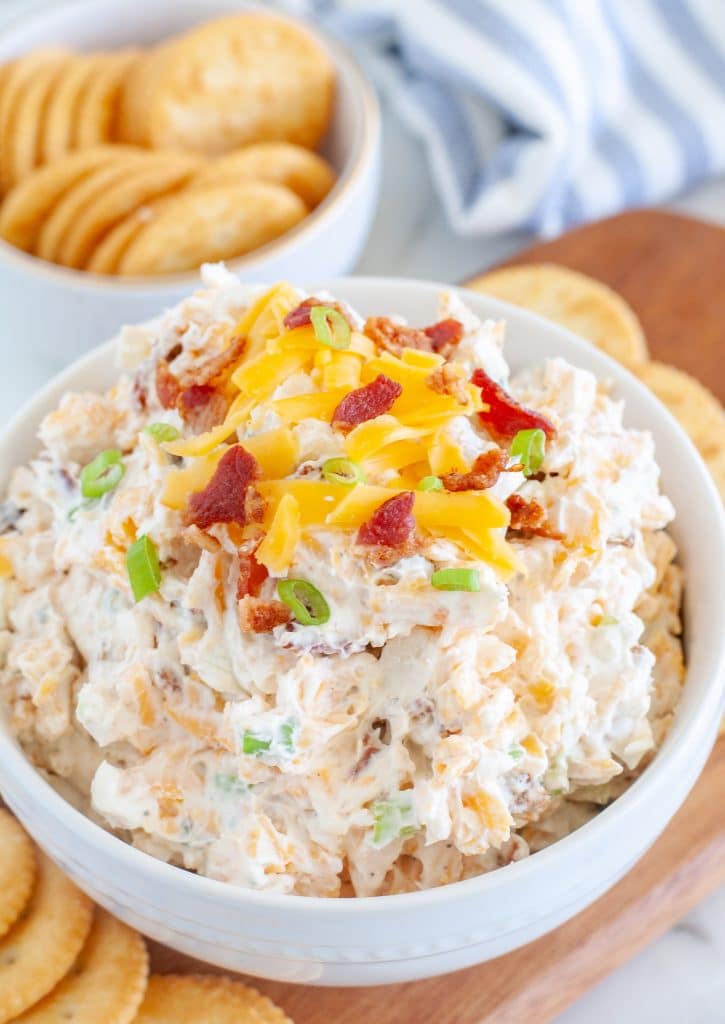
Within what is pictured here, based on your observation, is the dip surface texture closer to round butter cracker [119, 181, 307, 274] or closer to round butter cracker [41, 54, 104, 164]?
round butter cracker [119, 181, 307, 274]

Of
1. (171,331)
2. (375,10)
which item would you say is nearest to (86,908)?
(171,331)

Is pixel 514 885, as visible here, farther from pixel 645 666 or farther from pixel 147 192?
pixel 147 192

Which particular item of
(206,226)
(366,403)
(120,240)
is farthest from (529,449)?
(120,240)

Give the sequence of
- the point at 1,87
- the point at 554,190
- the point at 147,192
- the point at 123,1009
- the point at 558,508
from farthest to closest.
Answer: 1. the point at 554,190
2. the point at 1,87
3. the point at 147,192
4. the point at 123,1009
5. the point at 558,508

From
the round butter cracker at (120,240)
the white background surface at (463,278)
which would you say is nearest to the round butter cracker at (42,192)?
the round butter cracker at (120,240)

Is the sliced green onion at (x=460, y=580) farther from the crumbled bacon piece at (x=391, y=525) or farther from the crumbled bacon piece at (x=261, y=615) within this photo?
the crumbled bacon piece at (x=261, y=615)
